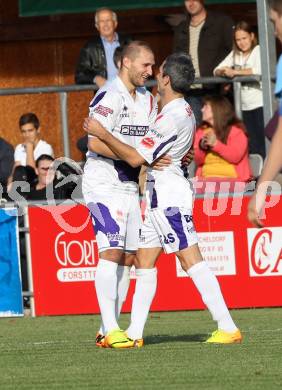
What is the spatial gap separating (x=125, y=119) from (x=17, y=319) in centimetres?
452

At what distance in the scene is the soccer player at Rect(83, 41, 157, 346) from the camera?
953 centimetres

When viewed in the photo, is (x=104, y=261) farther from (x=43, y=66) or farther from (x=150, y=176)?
(x=43, y=66)

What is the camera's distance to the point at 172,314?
13.4 meters

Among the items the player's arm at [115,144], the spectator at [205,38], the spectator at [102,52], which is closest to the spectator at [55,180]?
the spectator at [102,52]

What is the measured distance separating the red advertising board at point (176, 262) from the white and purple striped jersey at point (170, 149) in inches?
158

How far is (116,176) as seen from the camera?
9680mm

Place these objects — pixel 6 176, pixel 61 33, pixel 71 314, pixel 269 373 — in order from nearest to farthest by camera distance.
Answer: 1. pixel 269 373
2. pixel 71 314
3. pixel 6 176
4. pixel 61 33

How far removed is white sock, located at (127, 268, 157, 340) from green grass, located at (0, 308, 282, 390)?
0.18 metres

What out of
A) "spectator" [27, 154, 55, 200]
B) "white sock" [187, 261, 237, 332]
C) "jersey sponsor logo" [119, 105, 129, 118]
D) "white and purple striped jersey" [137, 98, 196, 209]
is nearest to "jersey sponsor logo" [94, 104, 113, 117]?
"jersey sponsor logo" [119, 105, 129, 118]

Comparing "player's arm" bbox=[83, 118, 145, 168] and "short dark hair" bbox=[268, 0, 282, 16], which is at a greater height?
"short dark hair" bbox=[268, 0, 282, 16]

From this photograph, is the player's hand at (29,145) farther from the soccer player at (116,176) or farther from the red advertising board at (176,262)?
the soccer player at (116,176)

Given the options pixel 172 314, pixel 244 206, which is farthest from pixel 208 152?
pixel 172 314

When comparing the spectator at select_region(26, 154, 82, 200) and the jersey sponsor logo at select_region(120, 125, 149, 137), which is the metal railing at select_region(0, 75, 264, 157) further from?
the jersey sponsor logo at select_region(120, 125, 149, 137)

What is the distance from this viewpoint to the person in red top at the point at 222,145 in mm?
13812
